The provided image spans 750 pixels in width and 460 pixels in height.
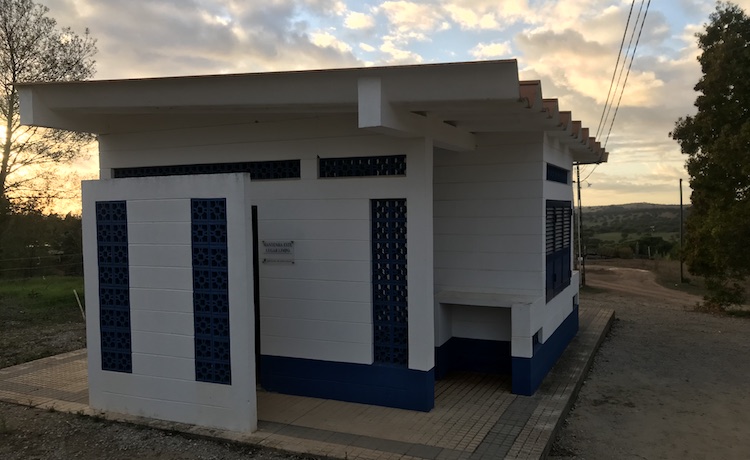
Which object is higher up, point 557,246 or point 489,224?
point 489,224

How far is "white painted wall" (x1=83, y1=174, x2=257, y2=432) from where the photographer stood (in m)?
5.21

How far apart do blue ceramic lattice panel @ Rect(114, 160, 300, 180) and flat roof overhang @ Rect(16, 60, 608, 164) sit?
502 mm

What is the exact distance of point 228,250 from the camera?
17.2ft

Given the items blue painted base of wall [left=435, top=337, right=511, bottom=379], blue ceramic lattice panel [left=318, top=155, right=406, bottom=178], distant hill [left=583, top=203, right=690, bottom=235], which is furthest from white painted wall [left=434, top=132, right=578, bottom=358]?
distant hill [left=583, top=203, right=690, bottom=235]

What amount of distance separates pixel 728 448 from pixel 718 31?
475 inches

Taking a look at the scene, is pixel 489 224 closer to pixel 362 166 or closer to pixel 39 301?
pixel 362 166

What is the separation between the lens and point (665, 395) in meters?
7.01

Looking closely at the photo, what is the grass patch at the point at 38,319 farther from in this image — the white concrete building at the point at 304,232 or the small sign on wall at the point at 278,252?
the small sign on wall at the point at 278,252

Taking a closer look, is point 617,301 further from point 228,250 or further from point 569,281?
point 228,250

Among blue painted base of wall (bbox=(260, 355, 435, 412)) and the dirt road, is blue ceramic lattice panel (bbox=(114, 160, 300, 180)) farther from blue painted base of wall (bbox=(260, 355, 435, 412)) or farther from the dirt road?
the dirt road

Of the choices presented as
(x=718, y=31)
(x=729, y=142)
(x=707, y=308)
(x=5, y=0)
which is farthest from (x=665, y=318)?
(x=5, y=0)

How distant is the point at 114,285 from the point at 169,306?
78 centimetres

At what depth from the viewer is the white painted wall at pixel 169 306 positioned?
5215mm

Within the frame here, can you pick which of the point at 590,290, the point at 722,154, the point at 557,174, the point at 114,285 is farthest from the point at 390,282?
the point at 590,290
